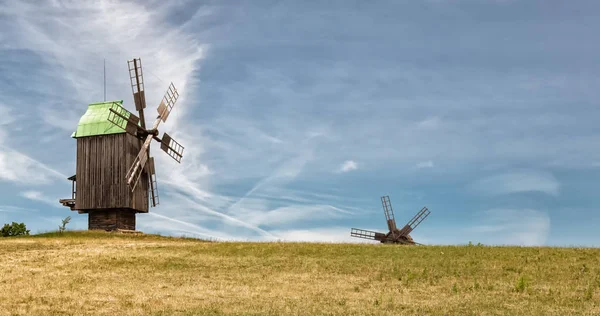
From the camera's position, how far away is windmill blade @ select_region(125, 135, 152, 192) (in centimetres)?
4953

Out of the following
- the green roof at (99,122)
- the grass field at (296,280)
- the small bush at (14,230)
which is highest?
the green roof at (99,122)

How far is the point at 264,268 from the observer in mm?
27875

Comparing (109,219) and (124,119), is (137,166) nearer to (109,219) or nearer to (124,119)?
(124,119)

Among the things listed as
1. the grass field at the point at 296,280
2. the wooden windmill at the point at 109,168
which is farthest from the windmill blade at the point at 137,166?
the grass field at the point at 296,280

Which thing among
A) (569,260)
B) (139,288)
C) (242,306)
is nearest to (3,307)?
(139,288)

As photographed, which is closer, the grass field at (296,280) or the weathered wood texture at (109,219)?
the grass field at (296,280)

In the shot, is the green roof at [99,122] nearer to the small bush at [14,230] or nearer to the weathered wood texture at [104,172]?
the weathered wood texture at [104,172]

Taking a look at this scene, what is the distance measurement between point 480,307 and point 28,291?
54.0 ft

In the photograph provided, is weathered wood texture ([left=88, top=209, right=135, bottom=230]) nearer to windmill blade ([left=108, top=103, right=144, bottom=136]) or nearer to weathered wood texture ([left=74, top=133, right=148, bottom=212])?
weathered wood texture ([left=74, top=133, right=148, bottom=212])

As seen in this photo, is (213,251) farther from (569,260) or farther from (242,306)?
(569,260)

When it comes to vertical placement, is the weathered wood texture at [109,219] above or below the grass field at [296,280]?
above

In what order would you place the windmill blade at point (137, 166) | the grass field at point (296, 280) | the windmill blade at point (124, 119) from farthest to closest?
1. the windmill blade at point (124, 119)
2. the windmill blade at point (137, 166)
3. the grass field at point (296, 280)

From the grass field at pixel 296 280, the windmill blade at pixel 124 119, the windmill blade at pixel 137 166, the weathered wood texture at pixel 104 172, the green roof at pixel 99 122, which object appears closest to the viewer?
the grass field at pixel 296 280

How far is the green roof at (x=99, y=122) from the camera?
50344 millimetres
